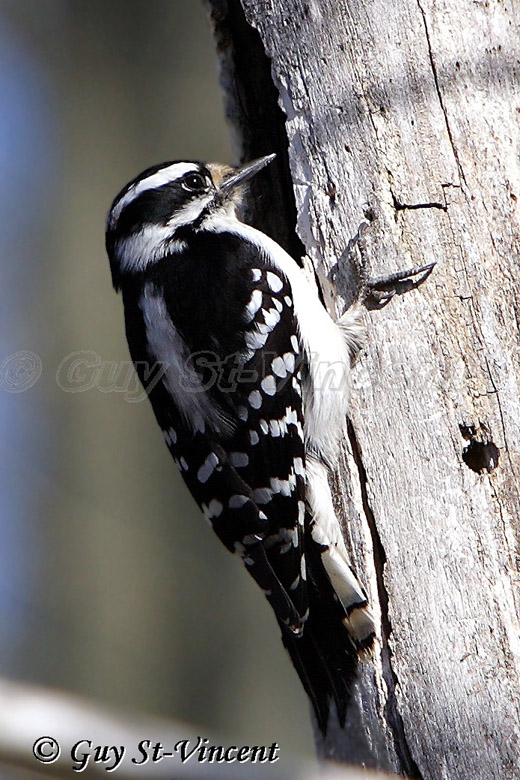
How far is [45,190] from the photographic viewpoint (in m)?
5.67

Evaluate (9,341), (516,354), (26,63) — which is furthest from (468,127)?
(26,63)

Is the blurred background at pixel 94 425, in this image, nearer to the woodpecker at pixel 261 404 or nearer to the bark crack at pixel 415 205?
the woodpecker at pixel 261 404

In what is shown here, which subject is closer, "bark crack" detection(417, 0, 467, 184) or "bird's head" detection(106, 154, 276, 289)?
"bark crack" detection(417, 0, 467, 184)

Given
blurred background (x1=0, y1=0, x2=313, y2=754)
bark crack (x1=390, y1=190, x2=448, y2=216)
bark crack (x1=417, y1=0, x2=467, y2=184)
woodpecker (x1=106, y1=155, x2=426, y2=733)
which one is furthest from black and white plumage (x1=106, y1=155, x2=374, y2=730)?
blurred background (x1=0, y1=0, x2=313, y2=754)

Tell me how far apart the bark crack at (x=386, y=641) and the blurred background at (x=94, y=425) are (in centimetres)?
316

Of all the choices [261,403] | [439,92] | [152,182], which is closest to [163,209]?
[152,182]

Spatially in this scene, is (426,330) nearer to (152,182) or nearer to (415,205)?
(415,205)

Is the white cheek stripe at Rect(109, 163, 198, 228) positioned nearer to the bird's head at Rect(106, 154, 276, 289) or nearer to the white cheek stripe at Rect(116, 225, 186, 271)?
the bird's head at Rect(106, 154, 276, 289)

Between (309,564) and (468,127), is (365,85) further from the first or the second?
(309,564)

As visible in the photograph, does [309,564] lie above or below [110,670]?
above

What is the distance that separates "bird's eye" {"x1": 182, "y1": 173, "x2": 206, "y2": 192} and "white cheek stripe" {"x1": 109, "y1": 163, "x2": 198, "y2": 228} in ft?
0.08

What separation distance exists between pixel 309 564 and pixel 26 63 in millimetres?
4542

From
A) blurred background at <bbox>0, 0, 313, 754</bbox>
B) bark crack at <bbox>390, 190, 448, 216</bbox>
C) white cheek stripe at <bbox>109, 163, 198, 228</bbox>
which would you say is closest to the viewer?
bark crack at <bbox>390, 190, 448, 216</bbox>

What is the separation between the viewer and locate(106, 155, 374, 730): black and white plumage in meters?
2.57
